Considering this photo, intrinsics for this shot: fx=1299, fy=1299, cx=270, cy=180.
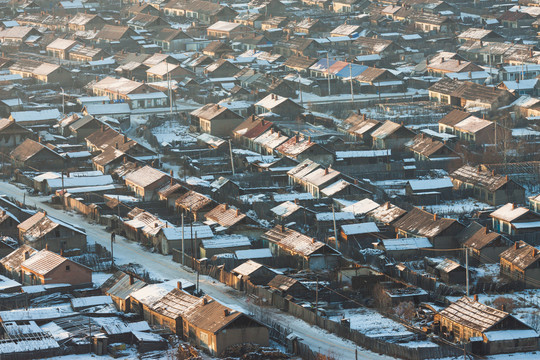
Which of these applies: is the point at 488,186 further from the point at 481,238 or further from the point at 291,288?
the point at 291,288

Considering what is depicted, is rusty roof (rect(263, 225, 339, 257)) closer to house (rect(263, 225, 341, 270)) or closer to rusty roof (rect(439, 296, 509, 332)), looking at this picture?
house (rect(263, 225, 341, 270))

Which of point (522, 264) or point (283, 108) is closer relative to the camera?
point (522, 264)

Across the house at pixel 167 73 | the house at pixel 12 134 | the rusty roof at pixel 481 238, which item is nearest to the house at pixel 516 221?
the rusty roof at pixel 481 238

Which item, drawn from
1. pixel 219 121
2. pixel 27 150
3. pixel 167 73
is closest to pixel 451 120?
pixel 219 121

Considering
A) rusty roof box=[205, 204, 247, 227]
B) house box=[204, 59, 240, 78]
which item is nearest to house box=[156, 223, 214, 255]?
rusty roof box=[205, 204, 247, 227]

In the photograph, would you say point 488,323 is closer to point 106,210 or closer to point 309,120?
point 106,210

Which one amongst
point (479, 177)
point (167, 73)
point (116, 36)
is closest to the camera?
point (479, 177)

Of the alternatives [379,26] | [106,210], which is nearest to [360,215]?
[106,210]
